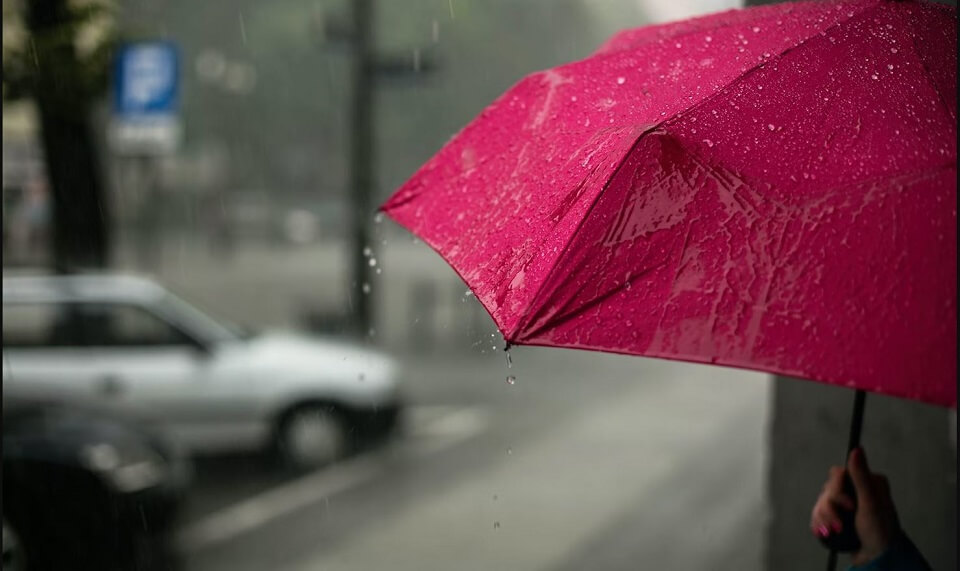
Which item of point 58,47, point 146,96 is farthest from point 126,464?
point 146,96

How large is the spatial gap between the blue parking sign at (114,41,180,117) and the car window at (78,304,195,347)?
2.73 m

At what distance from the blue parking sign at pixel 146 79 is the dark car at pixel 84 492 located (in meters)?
4.40

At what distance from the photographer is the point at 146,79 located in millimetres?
10008

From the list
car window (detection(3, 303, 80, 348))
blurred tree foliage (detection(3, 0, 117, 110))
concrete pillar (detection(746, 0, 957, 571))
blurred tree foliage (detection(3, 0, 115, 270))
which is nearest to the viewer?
concrete pillar (detection(746, 0, 957, 571))

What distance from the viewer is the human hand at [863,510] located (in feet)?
6.38

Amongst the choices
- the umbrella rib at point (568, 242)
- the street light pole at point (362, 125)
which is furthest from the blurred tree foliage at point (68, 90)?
the umbrella rib at point (568, 242)

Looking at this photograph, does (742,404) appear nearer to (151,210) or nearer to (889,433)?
(889,433)

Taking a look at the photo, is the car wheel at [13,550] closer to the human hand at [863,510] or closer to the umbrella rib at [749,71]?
the human hand at [863,510]

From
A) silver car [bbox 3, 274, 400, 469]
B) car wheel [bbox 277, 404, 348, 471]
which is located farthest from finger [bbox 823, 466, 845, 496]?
car wheel [bbox 277, 404, 348, 471]

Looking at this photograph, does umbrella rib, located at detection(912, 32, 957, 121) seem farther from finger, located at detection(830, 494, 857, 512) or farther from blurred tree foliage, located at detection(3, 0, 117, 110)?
blurred tree foliage, located at detection(3, 0, 117, 110)

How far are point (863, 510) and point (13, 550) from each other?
14.6 feet

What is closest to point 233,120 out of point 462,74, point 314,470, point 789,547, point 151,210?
point 462,74

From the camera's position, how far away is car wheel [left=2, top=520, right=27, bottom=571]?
5.04m

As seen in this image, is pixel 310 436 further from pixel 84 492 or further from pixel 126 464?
pixel 84 492
